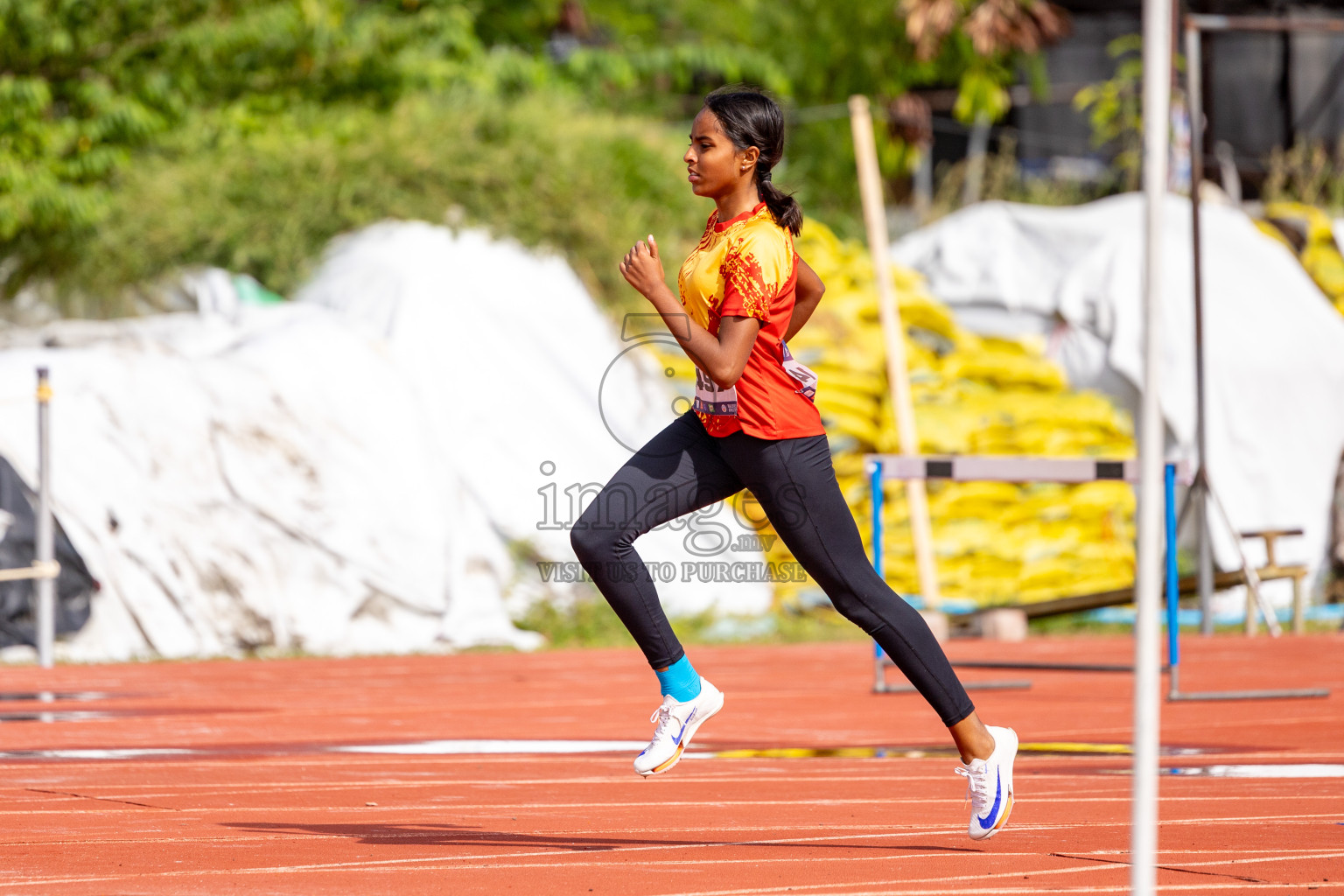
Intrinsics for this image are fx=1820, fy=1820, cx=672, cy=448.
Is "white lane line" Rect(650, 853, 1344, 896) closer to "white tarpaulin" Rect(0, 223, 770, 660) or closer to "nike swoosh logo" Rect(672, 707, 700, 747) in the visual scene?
"nike swoosh logo" Rect(672, 707, 700, 747)

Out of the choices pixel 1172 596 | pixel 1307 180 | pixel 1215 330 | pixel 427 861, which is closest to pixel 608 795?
pixel 427 861

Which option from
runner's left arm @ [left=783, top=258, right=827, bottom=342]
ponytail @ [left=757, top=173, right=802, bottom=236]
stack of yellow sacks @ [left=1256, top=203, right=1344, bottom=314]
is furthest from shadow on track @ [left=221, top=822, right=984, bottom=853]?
stack of yellow sacks @ [left=1256, top=203, right=1344, bottom=314]

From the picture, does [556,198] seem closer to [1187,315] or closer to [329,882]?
[1187,315]

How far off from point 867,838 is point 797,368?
1.13m

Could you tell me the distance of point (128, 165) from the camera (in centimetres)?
1469

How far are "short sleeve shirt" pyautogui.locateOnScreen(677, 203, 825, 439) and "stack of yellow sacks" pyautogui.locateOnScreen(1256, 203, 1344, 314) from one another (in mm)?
13090

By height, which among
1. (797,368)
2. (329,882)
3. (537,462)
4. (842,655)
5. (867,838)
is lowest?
(842,655)

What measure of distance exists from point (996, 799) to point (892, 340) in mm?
9783

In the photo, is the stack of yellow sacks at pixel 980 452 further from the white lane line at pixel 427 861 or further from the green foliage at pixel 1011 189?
the white lane line at pixel 427 861

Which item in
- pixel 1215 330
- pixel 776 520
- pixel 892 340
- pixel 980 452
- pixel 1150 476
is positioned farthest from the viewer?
pixel 1215 330

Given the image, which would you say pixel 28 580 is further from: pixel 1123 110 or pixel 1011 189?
pixel 1123 110

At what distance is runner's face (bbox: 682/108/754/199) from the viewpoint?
4.36m

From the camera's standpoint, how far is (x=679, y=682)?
4.56 meters

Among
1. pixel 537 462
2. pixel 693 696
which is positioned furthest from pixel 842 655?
pixel 693 696
